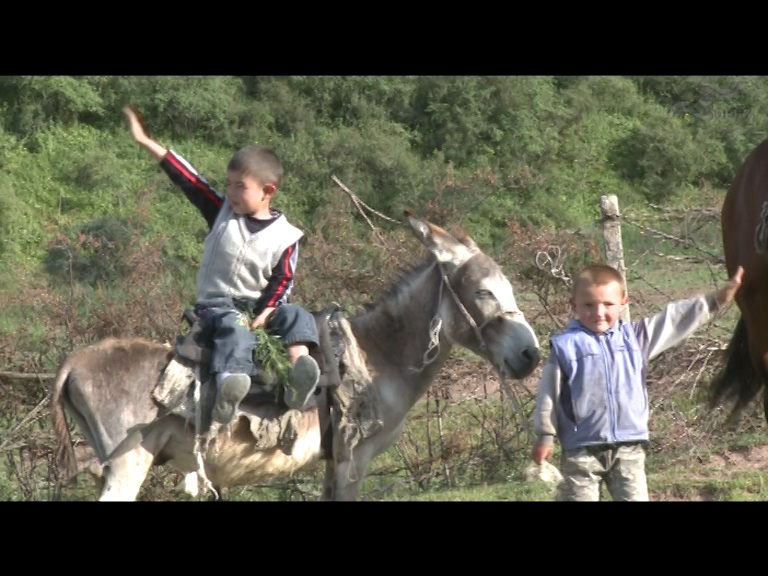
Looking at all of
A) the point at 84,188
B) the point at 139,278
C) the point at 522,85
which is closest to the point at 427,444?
the point at 139,278

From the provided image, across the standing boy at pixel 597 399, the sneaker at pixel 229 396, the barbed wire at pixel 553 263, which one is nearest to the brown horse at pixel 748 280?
the barbed wire at pixel 553 263

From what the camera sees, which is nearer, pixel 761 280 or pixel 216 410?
pixel 216 410

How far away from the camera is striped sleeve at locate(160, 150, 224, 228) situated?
17.7 ft

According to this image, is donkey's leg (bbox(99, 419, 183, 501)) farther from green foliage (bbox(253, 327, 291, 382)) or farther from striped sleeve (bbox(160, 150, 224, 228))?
striped sleeve (bbox(160, 150, 224, 228))

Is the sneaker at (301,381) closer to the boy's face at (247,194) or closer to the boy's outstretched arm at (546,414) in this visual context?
the boy's face at (247,194)

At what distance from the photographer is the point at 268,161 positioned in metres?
5.29

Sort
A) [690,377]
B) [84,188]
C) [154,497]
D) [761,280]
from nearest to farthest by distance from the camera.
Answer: [761,280], [154,497], [690,377], [84,188]

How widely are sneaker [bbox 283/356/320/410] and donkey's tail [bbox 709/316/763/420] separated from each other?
3.43 m

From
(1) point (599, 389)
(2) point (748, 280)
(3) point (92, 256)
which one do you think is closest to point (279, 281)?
(1) point (599, 389)

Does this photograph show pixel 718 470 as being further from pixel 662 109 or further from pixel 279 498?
pixel 662 109

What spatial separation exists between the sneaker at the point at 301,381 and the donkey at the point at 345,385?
0.17 meters

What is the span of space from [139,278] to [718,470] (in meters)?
4.48

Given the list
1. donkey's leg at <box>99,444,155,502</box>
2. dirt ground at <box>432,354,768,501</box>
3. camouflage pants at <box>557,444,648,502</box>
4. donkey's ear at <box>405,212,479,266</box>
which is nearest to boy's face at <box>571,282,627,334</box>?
camouflage pants at <box>557,444,648,502</box>

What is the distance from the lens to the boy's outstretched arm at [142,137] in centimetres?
542
